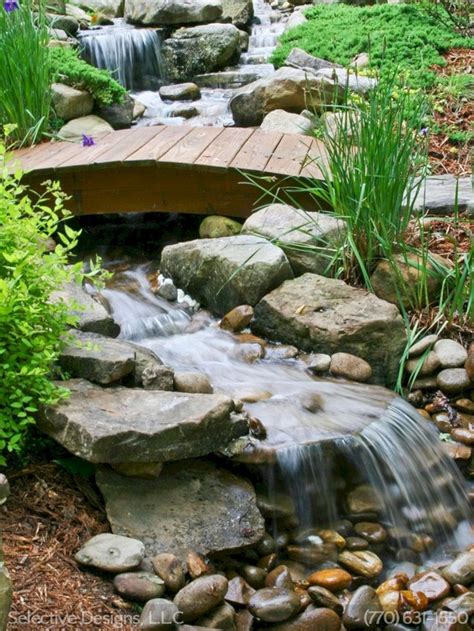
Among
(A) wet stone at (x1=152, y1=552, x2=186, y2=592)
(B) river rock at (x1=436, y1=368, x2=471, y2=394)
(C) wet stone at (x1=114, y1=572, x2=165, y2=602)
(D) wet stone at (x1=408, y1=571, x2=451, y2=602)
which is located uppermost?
(C) wet stone at (x1=114, y1=572, x2=165, y2=602)

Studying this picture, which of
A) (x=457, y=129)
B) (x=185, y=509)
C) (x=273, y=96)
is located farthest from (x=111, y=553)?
(x=273, y=96)

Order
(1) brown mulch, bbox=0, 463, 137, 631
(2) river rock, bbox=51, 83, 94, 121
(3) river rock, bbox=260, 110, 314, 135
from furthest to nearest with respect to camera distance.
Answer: (2) river rock, bbox=51, 83, 94, 121 → (3) river rock, bbox=260, 110, 314, 135 → (1) brown mulch, bbox=0, 463, 137, 631

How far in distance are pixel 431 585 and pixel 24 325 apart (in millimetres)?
1647

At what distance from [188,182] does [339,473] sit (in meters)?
2.49

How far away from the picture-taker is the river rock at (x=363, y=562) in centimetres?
260

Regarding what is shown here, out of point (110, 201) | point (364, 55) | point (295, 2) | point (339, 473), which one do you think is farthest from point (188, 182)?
point (295, 2)

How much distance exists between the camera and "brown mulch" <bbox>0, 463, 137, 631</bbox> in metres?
1.92

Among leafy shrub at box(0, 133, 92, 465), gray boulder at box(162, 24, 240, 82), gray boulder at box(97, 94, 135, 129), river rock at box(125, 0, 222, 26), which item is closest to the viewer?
leafy shrub at box(0, 133, 92, 465)

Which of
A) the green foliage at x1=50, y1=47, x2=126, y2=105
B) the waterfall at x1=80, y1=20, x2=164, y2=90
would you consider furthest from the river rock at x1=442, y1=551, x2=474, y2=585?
the waterfall at x1=80, y1=20, x2=164, y2=90

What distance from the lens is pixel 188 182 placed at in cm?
470

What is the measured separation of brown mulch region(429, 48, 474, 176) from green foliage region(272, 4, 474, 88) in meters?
0.24

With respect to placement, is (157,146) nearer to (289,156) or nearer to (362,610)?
(289,156)

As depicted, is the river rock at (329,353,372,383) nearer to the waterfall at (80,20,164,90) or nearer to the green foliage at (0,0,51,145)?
the green foliage at (0,0,51,145)

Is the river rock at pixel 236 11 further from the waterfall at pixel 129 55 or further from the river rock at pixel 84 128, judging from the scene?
the river rock at pixel 84 128
